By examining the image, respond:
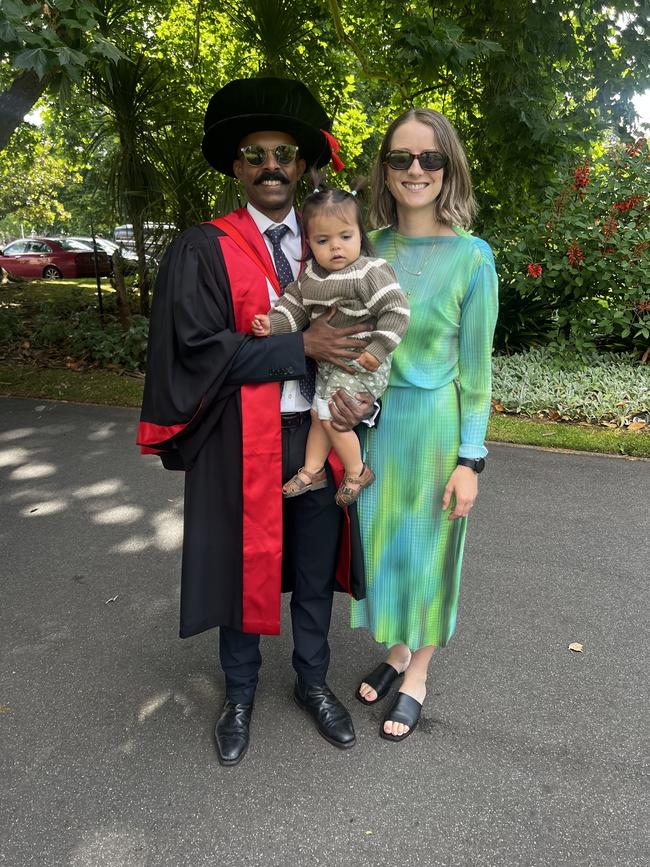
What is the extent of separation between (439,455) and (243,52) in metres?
8.75

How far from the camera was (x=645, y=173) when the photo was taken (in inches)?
271

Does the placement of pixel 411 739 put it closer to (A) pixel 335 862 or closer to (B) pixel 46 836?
(A) pixel 335 862

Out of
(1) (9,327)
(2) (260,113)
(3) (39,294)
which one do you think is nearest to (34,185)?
(3) (39,294)

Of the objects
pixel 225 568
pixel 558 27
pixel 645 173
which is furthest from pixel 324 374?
pixel 645 173

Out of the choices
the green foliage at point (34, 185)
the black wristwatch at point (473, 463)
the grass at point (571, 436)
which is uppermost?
the green foliage at point (34, 185)

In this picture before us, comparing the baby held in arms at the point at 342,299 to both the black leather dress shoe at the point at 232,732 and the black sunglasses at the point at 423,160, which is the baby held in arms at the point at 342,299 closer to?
the black sunglasses at the point at 423,160

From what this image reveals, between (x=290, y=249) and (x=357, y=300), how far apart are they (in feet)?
1.12

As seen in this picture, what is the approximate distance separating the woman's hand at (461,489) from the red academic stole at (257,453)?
1.20 ft

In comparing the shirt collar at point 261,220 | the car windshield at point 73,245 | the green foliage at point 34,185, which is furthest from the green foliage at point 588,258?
the car windshield at point 73,245

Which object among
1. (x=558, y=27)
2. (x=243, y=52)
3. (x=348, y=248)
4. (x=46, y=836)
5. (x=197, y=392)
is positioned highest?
(x=243, y=52)

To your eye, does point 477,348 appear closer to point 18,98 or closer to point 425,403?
point 425,403

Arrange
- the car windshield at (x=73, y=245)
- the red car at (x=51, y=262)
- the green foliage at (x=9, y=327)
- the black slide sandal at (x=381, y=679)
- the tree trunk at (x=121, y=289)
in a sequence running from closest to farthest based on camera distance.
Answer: the black slide sandal at (x=381, y=679)
the tree trunk at (x=121, y=289)
the green foliage at (x=9, y=327)
the red car at (x=51, y=262)
the car windshield at (x=73, y=245)

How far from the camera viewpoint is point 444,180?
1.99 m

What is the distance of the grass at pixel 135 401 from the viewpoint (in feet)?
17.3
